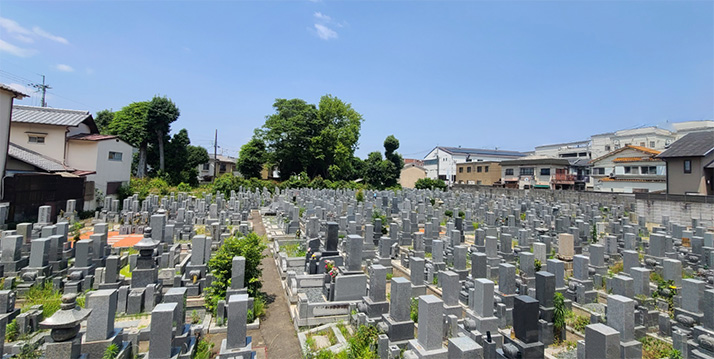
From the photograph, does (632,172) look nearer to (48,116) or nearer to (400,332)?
(400,332)

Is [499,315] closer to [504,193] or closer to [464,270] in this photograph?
[464,270]

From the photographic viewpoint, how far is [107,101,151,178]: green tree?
107 ft

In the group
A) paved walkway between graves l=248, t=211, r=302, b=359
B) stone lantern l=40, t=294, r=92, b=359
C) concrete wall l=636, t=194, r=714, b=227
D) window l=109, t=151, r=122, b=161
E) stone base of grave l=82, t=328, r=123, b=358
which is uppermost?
window l=109, t=151, r=122, b=161

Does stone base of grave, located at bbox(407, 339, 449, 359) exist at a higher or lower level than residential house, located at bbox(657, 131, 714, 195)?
lower

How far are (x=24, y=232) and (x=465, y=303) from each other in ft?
46.5

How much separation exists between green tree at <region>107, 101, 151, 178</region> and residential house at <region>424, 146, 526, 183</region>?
41977 mm

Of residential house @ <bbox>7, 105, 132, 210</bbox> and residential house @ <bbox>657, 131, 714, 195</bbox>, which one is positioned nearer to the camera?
residential house @ <bbox>7, 105, 132, 210</bbox>

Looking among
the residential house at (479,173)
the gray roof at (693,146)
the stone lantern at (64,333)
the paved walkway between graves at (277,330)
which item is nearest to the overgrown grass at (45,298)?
the stone lantern at (64,333)

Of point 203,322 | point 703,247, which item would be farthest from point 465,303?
point 703,247

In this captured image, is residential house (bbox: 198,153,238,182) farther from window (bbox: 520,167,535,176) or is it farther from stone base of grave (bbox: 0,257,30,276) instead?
window (bbox: 520,167,535,176)

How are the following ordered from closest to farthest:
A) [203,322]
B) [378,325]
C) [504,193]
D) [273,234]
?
[378,325]
[203,322]
[273,234]
[504,193]

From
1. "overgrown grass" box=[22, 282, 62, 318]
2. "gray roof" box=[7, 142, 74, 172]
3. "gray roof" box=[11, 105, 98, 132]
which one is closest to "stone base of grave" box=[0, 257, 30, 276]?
"overgrown grass" box=[22, 282, 62, 318]

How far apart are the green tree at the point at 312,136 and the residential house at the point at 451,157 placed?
21.2 m

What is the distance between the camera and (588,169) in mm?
41250
